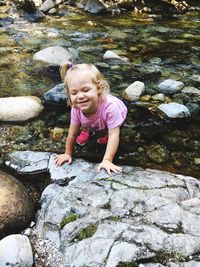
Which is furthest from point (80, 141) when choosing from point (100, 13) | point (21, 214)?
point (100, 13)

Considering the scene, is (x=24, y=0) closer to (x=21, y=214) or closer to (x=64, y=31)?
(x=64, y=31)

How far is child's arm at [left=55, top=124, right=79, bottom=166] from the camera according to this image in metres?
3.55

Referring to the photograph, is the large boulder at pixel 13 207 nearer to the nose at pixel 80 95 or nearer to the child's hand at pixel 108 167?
the child's hand at pixel 108 167

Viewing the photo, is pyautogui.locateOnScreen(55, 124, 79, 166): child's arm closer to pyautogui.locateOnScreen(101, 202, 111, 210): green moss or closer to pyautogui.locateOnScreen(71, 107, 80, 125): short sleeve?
pyautogui.locateOnScreen(71, 107, 80, 125): short sleeve

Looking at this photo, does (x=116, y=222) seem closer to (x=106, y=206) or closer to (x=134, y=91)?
(x=106, y=206)

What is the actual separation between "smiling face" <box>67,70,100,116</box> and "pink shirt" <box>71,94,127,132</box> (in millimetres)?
Result: 145

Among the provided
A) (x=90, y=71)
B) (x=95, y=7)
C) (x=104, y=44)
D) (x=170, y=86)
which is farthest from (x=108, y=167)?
(x=95, y=7)

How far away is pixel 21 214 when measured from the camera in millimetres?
2842

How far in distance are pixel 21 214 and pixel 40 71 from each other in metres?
3.04

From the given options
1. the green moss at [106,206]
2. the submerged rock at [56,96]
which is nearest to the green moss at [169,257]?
the green moss at [106,206]

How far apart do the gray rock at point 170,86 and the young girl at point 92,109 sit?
1.40m

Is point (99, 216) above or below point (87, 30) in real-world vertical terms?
above

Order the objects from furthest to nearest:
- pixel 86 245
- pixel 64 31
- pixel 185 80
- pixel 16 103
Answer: pixel 64 31
pixel 185 80
pixel 16 103
pixel 86 245

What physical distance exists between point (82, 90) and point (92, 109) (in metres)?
0.26
